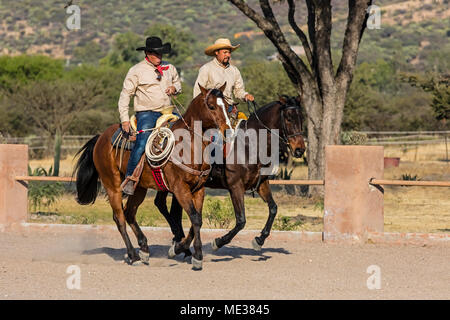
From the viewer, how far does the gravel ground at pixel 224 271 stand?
8586mm

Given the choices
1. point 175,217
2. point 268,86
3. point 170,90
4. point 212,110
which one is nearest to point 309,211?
point 175,217

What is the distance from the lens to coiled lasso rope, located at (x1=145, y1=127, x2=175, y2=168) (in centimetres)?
1001

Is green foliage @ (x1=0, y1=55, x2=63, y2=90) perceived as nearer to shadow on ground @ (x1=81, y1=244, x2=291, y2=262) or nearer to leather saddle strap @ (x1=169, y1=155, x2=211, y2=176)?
shadow on ground @ (x1=81, y1=244, x2=291, y2=262)

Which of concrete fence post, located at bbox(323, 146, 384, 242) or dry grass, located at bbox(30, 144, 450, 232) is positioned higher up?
concrete fence post, located at bbox(323, 146, 384, 242)

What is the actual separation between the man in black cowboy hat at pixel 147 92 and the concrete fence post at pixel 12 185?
3984mm

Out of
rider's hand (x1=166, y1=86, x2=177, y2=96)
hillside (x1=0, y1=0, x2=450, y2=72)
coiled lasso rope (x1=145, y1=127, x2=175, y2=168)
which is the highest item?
hillside (x1=0, y1=0, x2=450, y2=72)

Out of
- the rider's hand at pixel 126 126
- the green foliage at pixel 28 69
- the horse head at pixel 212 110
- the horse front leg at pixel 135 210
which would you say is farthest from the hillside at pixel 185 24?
the horse head at pixel 212 110

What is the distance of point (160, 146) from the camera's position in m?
10.1

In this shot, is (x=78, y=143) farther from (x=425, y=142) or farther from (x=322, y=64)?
(x=322, y=64)

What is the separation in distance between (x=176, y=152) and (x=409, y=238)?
4260mm

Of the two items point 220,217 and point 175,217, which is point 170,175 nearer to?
point 175,217

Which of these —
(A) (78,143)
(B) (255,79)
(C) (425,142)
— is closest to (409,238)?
(C) (425,142)

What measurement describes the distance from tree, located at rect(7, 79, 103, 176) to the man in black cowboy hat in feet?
107

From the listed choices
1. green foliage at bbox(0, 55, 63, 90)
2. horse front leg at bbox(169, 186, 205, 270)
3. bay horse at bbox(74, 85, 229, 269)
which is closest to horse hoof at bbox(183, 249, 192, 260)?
bay horse at bbox(74, 85, 229, 269)
